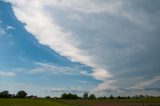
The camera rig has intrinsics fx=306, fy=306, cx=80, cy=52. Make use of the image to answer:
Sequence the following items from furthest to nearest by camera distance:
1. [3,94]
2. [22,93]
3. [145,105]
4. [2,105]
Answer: [22,93], [3,94], [145,105], [2,105]

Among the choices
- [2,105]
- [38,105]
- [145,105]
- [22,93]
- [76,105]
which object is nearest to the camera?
[2,105]

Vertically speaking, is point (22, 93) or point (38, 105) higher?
point (22, 93)

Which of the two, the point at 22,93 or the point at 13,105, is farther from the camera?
the point at 22,93

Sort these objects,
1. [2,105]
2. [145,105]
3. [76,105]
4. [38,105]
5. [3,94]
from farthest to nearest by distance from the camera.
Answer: [3,94] < [145,105] < [76,105] < [38,105] < [2,105]

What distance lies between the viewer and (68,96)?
186 m

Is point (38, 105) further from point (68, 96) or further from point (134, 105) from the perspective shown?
point (68, 96)

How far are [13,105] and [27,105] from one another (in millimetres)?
4166

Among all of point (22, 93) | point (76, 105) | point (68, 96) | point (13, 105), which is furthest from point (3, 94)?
point (13, 105)

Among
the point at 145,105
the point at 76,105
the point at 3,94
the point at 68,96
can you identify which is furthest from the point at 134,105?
the point at 68,96

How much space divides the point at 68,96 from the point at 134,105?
85351 mm

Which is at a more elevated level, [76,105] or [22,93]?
[22,93]

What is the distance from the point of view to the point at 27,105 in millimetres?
81688

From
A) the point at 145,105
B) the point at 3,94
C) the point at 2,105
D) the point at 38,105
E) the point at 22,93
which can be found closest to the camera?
the point at 2,105

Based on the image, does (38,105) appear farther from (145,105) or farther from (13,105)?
(145,105)
